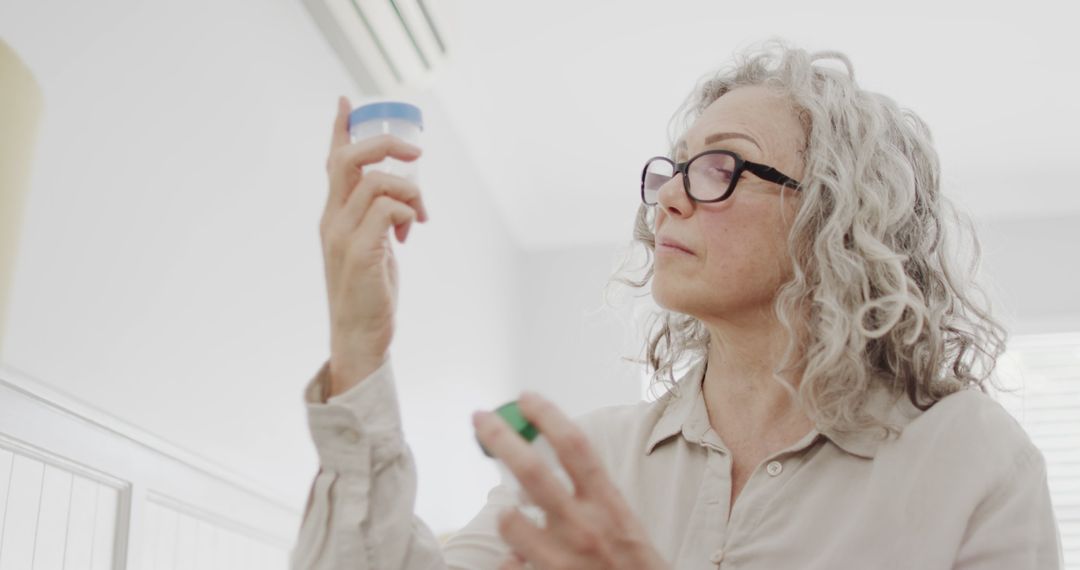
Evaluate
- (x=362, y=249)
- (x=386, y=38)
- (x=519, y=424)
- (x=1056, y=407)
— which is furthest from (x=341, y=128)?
(x=1056, y=407)

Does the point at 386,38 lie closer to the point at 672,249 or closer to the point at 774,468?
the point at 672,249

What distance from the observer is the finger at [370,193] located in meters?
0.96

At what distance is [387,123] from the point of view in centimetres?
103

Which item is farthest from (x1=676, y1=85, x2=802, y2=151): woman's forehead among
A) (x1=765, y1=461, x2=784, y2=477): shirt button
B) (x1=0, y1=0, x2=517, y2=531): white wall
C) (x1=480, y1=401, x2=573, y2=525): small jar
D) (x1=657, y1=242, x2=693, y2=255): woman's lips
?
(x1=0, y1=0, x2=517, y2=531): white wall

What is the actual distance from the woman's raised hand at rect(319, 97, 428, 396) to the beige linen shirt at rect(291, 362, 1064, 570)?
0.03m

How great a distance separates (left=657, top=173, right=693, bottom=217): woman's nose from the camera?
1.32m

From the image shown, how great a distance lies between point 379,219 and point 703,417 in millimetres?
480

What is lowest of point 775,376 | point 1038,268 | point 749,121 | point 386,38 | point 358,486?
point 358,486

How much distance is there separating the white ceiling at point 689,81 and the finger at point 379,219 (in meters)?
1.90

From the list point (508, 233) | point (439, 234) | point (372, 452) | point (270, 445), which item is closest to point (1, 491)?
point (372, 452)

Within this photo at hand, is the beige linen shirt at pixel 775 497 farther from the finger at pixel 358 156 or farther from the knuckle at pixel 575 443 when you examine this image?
the knuckle at pixel 575 443

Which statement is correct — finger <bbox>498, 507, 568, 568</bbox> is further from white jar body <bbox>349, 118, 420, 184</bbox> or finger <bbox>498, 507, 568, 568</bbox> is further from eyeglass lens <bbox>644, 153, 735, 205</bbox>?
eyeglass lens <bbox>644, 153, 735, 205</bbox>

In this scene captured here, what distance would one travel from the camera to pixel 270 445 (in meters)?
2.28

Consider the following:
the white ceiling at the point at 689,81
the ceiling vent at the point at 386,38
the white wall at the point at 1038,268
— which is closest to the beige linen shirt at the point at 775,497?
the ceiling vent at the point at 386,38
